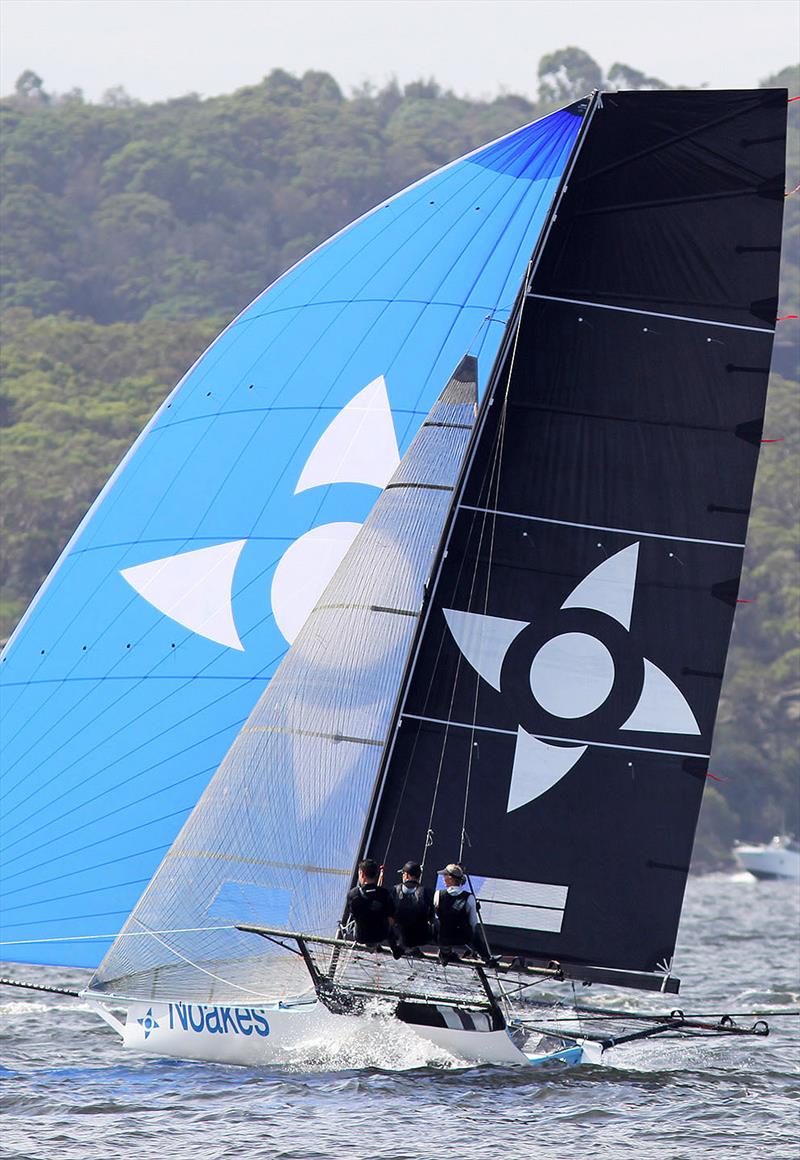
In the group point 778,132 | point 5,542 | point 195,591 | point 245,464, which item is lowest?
point 5,542

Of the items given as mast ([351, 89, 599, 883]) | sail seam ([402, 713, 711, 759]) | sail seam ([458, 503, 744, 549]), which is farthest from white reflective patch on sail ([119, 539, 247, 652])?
sail seam ([458, 503, 744, 549])

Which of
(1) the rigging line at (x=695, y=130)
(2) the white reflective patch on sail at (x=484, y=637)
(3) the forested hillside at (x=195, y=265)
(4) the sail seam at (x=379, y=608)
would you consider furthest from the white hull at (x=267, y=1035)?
(3) the forested hillside at (x=195, y=265)

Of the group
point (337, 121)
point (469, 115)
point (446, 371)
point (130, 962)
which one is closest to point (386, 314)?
point (446, 371)

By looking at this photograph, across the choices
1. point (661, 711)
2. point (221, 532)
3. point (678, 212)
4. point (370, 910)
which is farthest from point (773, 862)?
point (370, 910)

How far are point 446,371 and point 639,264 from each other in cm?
185

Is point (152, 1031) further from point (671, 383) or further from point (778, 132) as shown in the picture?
point (778, 132)

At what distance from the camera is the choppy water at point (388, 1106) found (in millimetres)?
8945

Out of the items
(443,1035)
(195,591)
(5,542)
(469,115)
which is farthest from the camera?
(469,115)

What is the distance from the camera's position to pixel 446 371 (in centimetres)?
1223

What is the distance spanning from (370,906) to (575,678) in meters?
1.73

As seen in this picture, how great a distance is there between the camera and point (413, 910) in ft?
32.8

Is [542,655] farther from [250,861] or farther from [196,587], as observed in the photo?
[196,587]

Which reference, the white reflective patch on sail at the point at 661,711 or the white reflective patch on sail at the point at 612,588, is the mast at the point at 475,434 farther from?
the white reflective patch on sail at the point at 661,711

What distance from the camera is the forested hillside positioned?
61.8 metres
